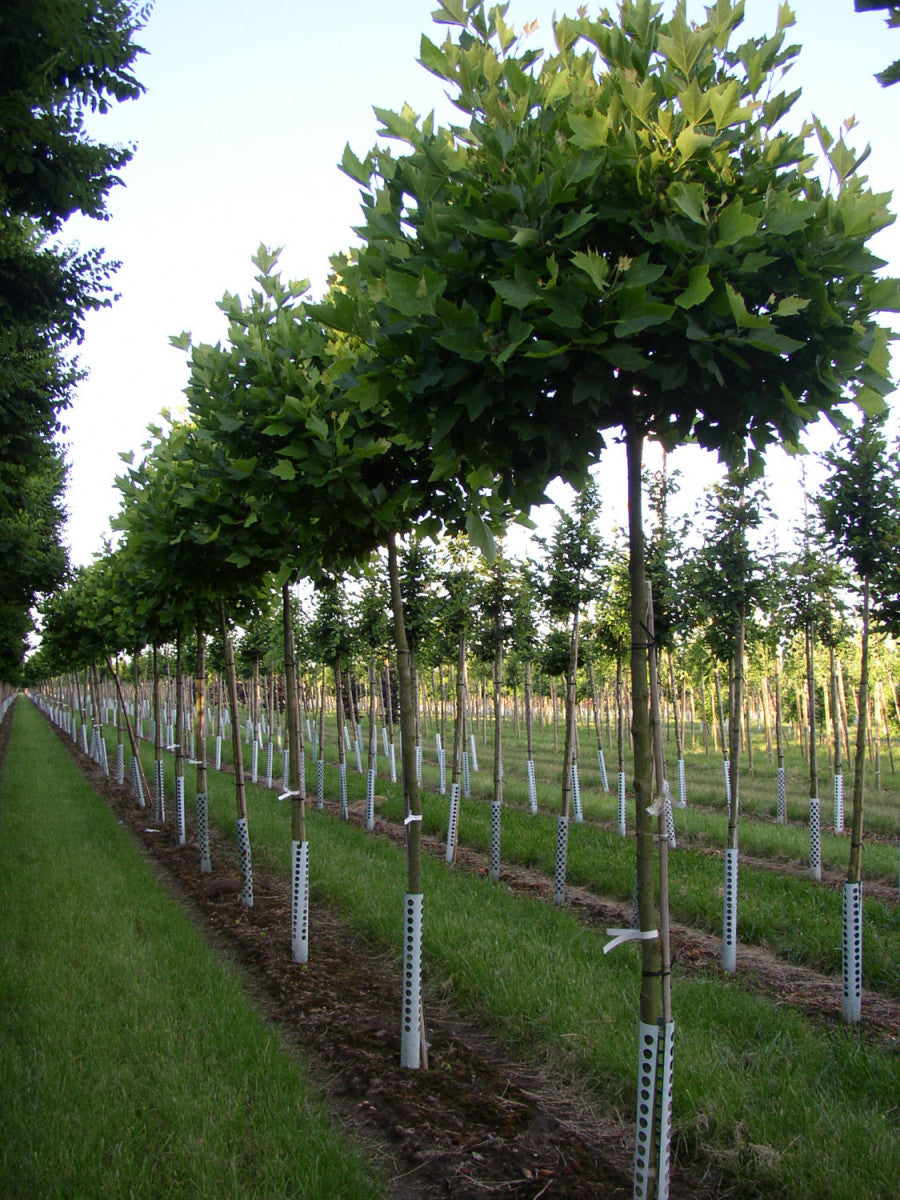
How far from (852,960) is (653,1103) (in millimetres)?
3981

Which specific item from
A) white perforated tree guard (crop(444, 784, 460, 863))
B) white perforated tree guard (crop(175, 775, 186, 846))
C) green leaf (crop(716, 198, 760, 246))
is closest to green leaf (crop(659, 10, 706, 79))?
green leaf (crop(716, 198, 760, 246))

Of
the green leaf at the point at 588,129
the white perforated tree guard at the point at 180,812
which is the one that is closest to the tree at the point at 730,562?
the green leaf at the point at 588,129

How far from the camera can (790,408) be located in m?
2.60

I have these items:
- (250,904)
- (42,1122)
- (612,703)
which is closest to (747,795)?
(250,904)

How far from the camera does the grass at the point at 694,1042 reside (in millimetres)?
3596

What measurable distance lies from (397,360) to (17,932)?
6772 mm

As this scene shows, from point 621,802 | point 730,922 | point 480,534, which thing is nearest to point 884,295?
point 480,534

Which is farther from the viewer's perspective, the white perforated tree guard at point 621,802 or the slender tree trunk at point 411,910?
the white perforated tree guard at point 621,802

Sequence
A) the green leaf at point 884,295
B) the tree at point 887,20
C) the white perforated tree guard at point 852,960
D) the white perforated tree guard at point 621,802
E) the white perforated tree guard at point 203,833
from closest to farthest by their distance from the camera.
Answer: the tree at point 887,20 → the green leaf at point 884,295 → the white perforated tree guard at point 852,960 → the white perforated tree guard at point 203,833 → the white perforated tree guard at point 621,802

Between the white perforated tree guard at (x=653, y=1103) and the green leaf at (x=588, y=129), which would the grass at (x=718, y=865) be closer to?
the white perforated tree guard at (x=653, y=1103)

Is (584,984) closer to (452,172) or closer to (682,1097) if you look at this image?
(682,1097)

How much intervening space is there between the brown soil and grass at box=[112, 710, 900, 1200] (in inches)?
6.7

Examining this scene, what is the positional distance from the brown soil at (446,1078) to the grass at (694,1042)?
0.56ft

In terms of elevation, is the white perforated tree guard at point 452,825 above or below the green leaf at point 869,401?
below
